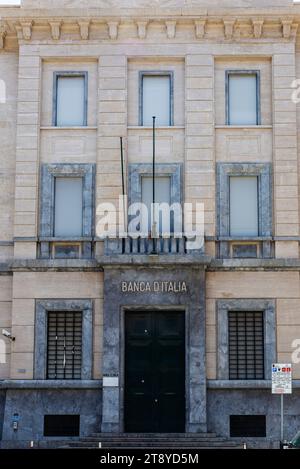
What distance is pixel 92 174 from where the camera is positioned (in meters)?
29.5

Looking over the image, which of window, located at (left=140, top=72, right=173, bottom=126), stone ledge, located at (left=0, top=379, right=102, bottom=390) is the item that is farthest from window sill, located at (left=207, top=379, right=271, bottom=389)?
window, located at (left=140, top=72, right=173, bottom=126)

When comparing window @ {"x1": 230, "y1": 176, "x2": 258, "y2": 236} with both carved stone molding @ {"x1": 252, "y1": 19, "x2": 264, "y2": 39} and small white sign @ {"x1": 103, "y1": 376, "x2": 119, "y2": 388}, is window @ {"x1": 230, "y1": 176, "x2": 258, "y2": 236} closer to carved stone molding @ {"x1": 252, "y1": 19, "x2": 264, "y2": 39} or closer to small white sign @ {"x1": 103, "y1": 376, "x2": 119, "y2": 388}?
carved stone molding @ {"x1": 252, "y1": 19, "x2": 264, "y2": 39}

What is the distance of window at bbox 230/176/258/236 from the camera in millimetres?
29281

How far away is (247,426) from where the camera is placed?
27.9m

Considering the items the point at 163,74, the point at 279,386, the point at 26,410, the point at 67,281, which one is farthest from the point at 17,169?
the point at 279,386

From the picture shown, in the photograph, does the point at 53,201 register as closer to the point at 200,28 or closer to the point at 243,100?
the point at 243,100

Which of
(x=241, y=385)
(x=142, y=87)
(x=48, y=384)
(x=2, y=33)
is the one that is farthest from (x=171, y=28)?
(x=48, y=384)

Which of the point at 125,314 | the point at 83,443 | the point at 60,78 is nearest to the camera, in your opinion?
the point at 83,443

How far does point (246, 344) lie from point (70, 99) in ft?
36.3

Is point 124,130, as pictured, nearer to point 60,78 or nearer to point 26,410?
point 60,78

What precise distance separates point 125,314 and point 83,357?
209cm

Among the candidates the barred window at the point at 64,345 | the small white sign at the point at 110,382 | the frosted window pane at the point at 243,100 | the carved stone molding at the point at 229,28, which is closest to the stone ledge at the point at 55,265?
the barred window at the point at 64,345

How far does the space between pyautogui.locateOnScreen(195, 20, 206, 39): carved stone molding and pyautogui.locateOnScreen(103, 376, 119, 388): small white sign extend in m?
12.8

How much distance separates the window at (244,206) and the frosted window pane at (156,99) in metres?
3.50
